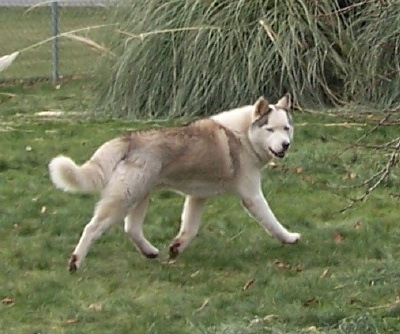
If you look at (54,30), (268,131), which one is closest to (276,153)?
(268,131)

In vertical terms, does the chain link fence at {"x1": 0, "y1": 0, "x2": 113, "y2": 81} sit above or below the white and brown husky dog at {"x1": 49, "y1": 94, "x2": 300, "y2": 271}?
below

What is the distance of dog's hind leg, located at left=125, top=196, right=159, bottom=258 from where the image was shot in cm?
725

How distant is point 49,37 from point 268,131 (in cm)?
1140

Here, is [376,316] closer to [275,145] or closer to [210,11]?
[275,145]

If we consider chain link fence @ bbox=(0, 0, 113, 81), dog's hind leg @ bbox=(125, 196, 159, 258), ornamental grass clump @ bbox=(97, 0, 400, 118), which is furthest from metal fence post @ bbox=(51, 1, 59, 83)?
dog's hind leg @ bbox=(125, 196, 159, 258)

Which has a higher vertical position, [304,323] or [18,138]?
[304,323]

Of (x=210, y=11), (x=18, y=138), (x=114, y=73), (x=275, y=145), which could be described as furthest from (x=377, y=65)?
(x=275, y=145)

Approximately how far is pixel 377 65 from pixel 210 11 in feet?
6.24

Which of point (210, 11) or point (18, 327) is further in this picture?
point (210, 11)

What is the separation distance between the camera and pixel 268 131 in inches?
292

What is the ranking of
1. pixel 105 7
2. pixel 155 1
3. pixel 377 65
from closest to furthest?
1. pixel 377 65
2. pixel 155 1
3. pixel 105 7

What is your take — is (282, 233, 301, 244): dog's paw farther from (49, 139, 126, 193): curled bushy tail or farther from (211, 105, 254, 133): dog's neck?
(49, 139, 126, 193): curled bushy tail

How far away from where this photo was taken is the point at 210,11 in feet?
39.3

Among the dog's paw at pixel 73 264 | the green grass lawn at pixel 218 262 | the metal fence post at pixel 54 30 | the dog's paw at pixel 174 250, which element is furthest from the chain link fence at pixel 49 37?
the dog's paw at pixel 73 264
